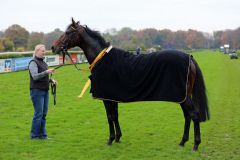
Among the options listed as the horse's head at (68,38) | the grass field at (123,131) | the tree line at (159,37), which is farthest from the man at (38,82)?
the tree line at (159,37)

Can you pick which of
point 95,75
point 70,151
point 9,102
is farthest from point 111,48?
point 9,102

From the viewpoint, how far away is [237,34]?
184 metres

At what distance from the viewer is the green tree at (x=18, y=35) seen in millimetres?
65875

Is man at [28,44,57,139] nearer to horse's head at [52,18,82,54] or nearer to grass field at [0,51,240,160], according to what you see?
horse's head at [52,18,82,54]

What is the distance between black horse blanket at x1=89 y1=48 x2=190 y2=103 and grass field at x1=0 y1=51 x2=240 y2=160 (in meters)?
1.12

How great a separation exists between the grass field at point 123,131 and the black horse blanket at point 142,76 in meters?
1.12

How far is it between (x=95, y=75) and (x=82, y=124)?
3118mm

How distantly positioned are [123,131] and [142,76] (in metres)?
2.40

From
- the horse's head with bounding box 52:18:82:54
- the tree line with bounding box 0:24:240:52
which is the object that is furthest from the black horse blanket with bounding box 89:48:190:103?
the tree line with bounding box 0:24:240:52

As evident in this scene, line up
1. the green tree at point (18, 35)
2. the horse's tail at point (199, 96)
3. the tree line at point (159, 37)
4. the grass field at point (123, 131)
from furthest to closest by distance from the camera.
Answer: the tree line at point (159, 37)
the green tree at point (18, 35)
the horse's tail at point (199, 96)
the grass field at point (123, 131)

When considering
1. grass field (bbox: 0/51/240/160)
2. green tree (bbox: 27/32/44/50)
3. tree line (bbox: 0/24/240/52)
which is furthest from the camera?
tree line (bbox: 0/24/240/52)

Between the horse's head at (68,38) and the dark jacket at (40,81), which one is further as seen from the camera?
the dark jacket at (40,81)

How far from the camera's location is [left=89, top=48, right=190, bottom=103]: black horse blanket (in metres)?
8.56

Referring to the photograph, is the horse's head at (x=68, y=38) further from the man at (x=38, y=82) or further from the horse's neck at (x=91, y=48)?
the man at (x=38, y=82)
